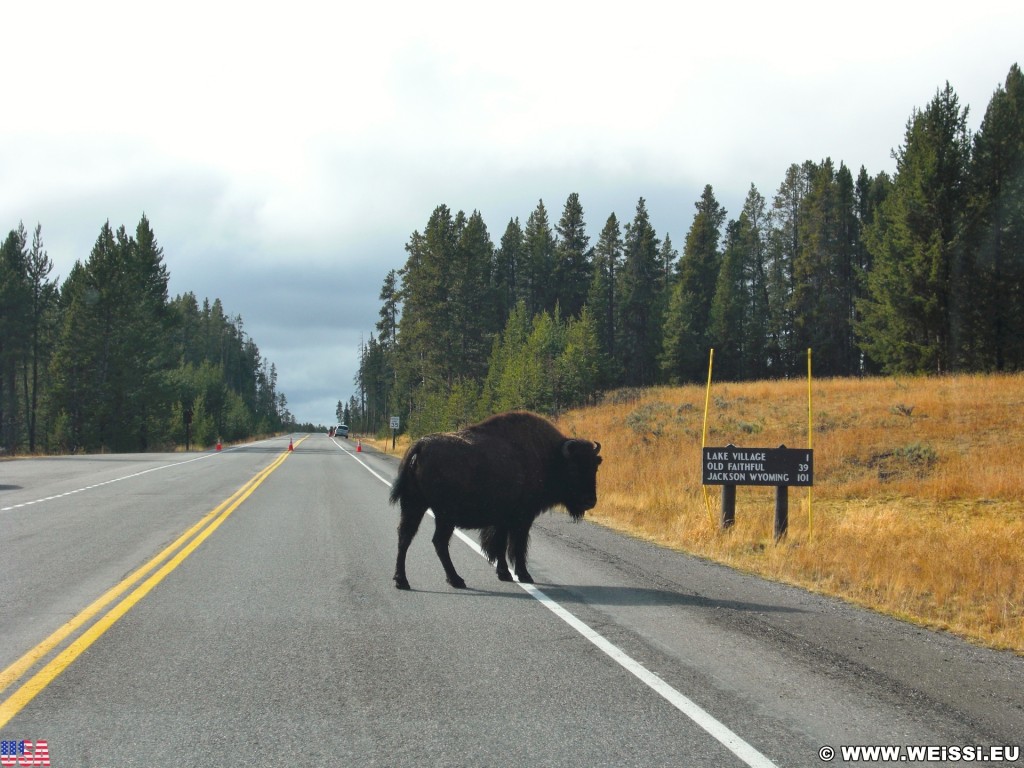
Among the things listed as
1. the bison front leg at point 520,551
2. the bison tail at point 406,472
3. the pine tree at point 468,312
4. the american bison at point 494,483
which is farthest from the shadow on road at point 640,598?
the pine tree at point 468,312

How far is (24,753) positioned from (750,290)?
296 ft

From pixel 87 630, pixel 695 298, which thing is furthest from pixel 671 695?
pixel 695 298

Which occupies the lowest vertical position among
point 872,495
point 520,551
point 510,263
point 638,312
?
point 872,495

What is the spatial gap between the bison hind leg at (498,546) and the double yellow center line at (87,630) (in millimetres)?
3488

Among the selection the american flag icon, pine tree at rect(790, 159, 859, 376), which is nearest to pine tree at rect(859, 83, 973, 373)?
pine tree at rect(790, 159, 859, 376)

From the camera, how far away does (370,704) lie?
15.7ft

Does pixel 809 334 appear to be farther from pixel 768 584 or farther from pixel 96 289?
pixel 768 584

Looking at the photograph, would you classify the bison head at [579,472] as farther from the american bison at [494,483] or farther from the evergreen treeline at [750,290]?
the evergreen treeline at [750,290]

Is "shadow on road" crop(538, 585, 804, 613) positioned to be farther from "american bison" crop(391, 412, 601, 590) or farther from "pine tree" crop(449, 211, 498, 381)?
"pine tree" crop(449, 211, 498, 381)

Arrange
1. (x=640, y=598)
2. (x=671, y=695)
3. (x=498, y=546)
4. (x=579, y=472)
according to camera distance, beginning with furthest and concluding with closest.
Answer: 1. (x=579, y=472)
2. (x=498, y=546)
3. (x=640, y=598)
4. (x=671, y=695)

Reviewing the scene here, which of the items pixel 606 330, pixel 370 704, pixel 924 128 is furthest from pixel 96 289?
pixel 370 704

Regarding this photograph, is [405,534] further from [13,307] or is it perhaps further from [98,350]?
[13,307]

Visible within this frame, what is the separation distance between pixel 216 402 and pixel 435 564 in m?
95.6

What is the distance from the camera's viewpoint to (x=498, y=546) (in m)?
8.95
